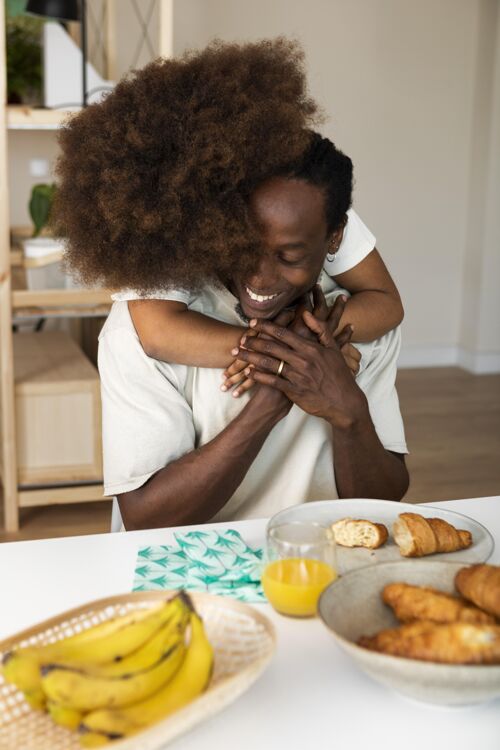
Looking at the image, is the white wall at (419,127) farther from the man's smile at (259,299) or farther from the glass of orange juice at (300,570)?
the glass of orange juice at (300,570)

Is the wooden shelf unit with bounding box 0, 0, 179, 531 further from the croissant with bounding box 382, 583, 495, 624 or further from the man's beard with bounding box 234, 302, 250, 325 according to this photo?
the croissant with bounding box 382, 583, 495, 624

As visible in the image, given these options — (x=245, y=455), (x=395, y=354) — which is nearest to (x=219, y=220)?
(x=245, y=455)

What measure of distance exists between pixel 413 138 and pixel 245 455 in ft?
14.1

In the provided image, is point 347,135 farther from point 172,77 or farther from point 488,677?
point 488,677

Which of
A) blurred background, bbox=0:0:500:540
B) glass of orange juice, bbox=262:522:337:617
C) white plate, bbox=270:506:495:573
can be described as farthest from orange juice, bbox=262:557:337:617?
blurred background, bbox=0:0:500:540

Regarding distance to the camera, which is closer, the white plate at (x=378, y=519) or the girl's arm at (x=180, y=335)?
the white plate at (x=378, y=519)

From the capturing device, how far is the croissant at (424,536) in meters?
1.19

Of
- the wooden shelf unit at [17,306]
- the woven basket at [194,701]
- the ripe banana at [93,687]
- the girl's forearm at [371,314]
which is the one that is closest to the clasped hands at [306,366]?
the girl's forearm at [371,314]

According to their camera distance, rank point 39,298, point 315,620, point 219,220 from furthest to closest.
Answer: point 39,298, point 219,220, point 315,620

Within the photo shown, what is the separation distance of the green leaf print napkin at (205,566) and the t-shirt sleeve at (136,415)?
0.73 ft

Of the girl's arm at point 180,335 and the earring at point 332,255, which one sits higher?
the earring at point 332,255

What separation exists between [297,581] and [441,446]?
323cm

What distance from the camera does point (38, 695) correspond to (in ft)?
2.63

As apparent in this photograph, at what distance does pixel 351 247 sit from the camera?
5.35 feet
